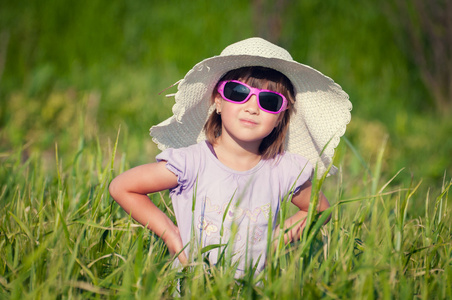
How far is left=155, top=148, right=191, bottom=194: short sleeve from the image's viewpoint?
1.82 meters

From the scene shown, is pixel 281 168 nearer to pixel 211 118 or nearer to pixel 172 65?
pixel 211 118

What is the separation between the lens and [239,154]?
1.95m

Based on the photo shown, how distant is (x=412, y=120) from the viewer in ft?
16.8

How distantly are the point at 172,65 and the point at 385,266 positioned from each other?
4461 millimetres

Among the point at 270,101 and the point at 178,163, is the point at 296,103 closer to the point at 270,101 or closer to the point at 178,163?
the point at 270,101

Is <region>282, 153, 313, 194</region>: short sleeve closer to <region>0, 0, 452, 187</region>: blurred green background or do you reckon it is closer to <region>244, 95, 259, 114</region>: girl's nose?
<region>244, 95, 259, 114</region>: girl's nose

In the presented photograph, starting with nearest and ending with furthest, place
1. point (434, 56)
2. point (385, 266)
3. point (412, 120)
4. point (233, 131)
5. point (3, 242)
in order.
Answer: point (385, 266)
point (3, 242)
point (233, 131)
point (412, 120)
point (434, 56)

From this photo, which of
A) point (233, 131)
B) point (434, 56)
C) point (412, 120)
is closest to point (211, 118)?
point (233, 131)

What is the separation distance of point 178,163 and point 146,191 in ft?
0.51

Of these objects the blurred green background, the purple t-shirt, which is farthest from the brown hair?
the blurred green background

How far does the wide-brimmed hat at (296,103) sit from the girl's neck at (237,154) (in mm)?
188

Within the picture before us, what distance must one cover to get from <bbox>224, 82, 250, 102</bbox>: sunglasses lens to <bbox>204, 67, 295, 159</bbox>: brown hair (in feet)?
0.20

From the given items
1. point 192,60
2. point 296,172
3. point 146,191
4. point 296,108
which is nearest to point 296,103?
point 296,108

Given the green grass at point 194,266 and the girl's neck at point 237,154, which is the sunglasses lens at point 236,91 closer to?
the girl's neck at point 237,154
